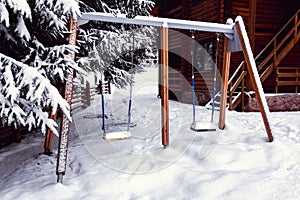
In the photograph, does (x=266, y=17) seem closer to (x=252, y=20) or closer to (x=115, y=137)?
(x=252, y=20)

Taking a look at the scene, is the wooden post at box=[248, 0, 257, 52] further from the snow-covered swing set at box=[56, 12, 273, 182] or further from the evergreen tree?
the evergreen tree

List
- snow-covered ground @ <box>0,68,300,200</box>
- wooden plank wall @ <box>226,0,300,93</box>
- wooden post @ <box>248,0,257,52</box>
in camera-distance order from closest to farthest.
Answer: snow-covered ground @ <box>0,68,300,200</box>, wooden post @ <box>248,0,257,52</box>, wooden plank wall @ <box>226,0,300,93</box>

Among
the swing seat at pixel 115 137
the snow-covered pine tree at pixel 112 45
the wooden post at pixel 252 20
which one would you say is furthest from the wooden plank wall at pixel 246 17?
the swing seat at pixel 115 137

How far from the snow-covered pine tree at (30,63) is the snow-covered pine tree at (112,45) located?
69.9 inches

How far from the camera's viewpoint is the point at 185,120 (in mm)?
7703

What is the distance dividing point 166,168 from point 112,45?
3721 mm

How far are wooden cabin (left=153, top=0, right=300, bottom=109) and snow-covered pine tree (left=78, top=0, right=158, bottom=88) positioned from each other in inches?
154

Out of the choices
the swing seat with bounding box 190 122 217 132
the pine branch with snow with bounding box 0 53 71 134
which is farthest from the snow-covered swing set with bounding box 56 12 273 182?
the swing seat with bounding box 190 122 217 132

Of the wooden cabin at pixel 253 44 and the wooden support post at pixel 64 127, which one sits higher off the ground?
the wooden cabin at pixel 253 44

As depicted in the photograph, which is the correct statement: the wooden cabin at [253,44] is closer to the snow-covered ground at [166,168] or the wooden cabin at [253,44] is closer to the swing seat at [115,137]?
the snow-covered ground at [166,168]

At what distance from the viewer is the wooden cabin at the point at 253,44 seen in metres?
9.77

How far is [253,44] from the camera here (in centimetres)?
977

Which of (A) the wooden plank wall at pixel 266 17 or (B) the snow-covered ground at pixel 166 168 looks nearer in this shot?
(B) the snow-covered ground at pixel 166 168

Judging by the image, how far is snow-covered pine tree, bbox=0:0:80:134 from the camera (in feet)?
8.76
